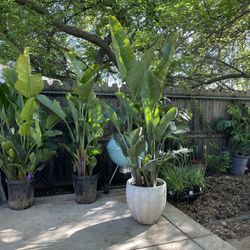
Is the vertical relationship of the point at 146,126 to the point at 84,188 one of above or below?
above

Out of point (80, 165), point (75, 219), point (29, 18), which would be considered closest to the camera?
point (75, 219)

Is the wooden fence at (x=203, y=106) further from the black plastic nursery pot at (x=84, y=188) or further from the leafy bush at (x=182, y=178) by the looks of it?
the black plastic nursery pot at (x=84, y=188)

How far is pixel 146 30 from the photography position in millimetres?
7156

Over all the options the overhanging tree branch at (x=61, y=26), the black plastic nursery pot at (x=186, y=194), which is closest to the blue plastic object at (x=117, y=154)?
the black plastic nursery pot at (x=186, y=194)

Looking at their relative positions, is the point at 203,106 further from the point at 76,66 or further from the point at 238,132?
the point at 76,66

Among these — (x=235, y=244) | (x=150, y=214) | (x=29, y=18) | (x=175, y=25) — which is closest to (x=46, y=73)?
(x=29, y=18)

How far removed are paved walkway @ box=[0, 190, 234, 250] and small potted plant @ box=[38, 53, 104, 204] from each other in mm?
253

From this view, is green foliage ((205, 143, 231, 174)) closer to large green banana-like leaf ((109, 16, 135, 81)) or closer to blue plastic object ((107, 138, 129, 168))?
blue plastic object ((107, 138, 129, 168))

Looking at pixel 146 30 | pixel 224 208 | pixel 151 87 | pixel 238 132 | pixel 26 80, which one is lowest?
pixel 224 208

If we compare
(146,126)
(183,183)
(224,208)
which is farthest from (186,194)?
(146,126)

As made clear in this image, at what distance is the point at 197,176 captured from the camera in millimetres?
4156

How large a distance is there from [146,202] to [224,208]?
1.34m

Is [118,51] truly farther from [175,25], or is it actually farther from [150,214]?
[175,25]

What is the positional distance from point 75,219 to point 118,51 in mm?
2022
